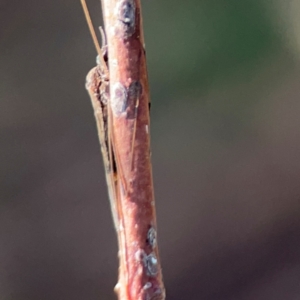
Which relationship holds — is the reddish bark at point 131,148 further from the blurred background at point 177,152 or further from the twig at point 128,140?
the blurred background at point 177,152

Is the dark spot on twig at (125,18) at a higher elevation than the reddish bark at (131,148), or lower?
higher

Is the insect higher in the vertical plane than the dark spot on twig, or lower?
lower

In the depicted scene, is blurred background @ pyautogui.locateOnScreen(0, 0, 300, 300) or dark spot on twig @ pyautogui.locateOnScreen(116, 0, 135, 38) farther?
blurred background @ pyautogui.locateOnScreen(0, 0, 300, 300)

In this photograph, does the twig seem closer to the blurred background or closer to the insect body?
the insect body

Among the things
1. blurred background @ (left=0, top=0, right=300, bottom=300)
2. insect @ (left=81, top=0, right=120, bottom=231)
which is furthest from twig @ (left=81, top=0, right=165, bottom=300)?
blurred background @ (left=0, top=0, right=300, bottom=300)

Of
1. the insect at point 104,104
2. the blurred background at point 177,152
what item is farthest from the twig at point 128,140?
the blurred background at point 177,152

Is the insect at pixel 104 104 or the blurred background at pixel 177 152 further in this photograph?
the blurred background at pixel 177 152

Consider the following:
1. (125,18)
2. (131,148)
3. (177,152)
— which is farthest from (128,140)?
(177,152)
